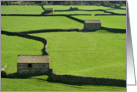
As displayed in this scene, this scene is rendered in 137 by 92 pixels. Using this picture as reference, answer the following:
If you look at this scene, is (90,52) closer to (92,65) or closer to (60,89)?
(92,65)

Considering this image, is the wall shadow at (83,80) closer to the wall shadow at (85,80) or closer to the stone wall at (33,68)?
the wall shadow at (85,80)

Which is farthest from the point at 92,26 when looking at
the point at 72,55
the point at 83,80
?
the point at 83,80

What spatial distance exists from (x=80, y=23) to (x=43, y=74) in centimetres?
4368

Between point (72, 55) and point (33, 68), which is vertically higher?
point (33, 68)

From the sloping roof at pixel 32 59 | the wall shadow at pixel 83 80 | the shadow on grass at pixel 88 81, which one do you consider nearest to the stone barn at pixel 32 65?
the sloping roof at pixel 32 59

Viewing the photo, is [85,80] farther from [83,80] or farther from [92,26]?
[92,26]

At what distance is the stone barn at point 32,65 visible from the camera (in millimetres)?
30578

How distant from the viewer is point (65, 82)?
28094 millimetres

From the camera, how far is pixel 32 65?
3072 centimetres

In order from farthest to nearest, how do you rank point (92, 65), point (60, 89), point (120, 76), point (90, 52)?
point (90, 52)
point (92, 65)
point (120, 76)
point (60, 89)

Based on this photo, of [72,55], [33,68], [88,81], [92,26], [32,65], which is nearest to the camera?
[88,81]

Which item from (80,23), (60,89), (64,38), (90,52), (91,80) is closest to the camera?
(60,89)

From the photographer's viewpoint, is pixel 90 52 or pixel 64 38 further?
pixel 64 38

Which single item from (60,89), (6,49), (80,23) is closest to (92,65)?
(60,89)
